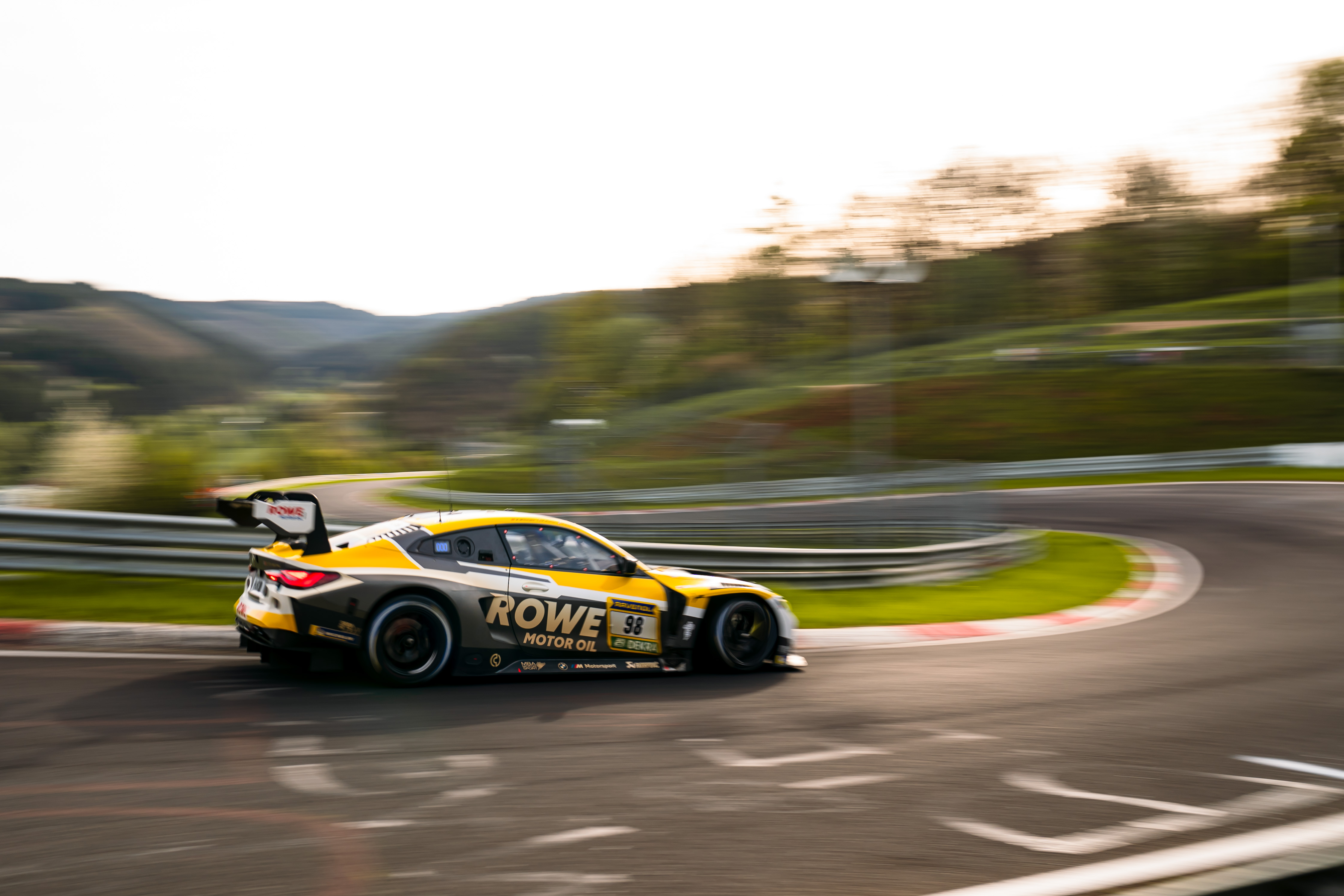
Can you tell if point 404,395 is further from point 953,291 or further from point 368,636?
point 368,636

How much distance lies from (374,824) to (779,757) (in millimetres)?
2246

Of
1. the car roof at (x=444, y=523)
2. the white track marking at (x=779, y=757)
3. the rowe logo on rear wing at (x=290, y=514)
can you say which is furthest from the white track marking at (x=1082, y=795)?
the rowe logo on rear wing at (x=290, y=514)

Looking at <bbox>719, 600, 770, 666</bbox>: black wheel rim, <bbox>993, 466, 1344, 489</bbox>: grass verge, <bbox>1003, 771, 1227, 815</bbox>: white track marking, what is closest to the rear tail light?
<bbox>719, 600, 770, 666</bbox>: black wheel rim

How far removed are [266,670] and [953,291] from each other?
74.7 m

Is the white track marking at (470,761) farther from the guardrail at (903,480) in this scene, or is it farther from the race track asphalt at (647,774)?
the guardrail at (903,480)

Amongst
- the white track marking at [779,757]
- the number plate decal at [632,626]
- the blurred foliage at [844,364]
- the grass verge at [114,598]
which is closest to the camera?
the white track marking at [779,757]

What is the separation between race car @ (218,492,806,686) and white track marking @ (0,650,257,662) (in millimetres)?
724

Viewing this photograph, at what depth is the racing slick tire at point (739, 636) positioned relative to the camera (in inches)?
313

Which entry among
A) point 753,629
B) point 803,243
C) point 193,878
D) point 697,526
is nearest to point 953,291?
point 803,243

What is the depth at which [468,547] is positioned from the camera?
729 cm

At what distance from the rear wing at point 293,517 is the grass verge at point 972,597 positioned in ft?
16.4

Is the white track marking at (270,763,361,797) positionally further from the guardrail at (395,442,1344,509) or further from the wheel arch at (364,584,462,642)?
the guardrail at (395,442,1344,509)

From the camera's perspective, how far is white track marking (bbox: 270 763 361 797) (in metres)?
4.74

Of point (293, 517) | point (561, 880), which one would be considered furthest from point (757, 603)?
point (561, 880)
